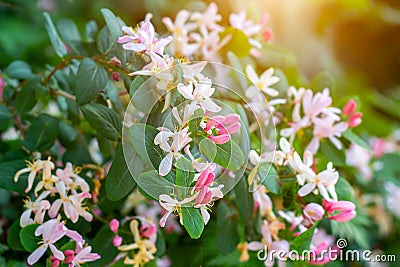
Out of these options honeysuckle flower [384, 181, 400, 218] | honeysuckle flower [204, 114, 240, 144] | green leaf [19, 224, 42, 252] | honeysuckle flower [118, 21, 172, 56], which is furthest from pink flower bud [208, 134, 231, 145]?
honeysuckle flower [384, 181, 400, 218]

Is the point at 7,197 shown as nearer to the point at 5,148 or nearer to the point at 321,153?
the point at 5,148

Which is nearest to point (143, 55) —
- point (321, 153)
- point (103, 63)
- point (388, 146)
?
point (103, 63)

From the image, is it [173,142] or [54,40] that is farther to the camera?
[54,40]

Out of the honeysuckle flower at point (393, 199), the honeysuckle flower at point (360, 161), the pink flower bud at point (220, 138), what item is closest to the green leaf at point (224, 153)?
the pink flower bud at point (220, 138)

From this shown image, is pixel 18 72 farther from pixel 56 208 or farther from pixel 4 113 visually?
pixel 56 208

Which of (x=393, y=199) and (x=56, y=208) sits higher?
(x=56, y=208)

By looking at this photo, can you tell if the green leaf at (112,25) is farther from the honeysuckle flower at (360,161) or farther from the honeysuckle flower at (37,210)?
the honeysuckle flower at (360,161)

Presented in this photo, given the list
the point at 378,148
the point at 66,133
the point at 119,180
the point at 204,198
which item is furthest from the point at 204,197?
the point at 378,148
